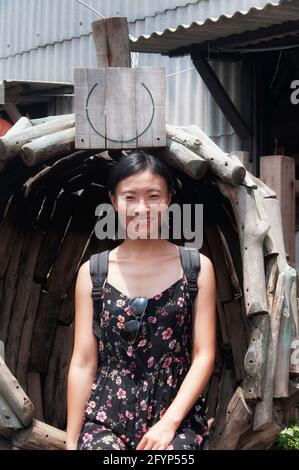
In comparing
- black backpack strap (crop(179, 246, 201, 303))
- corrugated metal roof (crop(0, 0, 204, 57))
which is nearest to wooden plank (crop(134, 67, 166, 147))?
black backpack strap (crop(179, 246, 201, 303))

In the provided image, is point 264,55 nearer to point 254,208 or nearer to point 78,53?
point 78,53

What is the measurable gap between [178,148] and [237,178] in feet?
1.07

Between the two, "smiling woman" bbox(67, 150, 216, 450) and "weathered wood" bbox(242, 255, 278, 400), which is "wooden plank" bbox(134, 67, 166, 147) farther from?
"weathered wood" bbox(242, 255, 278, 400)

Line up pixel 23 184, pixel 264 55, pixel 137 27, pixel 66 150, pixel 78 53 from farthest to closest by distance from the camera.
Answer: pixel 78 53 → pixel 137 27 → pixel 264 55 → pixel 23 184 → pixel 66 150

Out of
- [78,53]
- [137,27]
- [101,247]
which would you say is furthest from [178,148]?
[78,53]

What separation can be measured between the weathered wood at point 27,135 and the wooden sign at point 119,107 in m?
0.13

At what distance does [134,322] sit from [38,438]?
71 centimetres

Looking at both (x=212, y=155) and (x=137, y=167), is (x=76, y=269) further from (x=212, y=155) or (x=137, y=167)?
(x=137, y=167)

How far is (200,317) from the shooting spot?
13.1ft

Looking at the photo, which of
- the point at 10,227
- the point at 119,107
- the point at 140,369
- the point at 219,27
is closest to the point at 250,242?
the point at 140,369

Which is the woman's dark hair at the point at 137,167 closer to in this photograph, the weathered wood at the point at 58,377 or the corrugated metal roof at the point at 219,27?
the weathered wood at the point at 58,377

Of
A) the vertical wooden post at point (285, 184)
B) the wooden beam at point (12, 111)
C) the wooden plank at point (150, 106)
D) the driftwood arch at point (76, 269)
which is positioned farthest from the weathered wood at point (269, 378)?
the wooden beam at point (12, 111)

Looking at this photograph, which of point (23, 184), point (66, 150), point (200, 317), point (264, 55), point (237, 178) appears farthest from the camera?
point (264, 55)

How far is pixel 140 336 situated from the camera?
Answer: 13.1 ft
